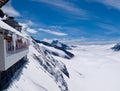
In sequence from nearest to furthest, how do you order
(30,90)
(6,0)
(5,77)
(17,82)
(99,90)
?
(6,0), (5,77), (17,82), (30,90), (99,90)

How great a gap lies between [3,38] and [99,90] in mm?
153761

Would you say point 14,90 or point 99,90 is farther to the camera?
point 99,90

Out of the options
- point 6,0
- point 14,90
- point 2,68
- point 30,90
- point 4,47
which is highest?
point 6,0

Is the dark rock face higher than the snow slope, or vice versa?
the snow slope

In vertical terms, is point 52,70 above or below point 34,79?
below

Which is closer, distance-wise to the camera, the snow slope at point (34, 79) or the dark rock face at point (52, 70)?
the snow slope at point (34, 79)

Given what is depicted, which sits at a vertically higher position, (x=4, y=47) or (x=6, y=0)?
(x=6, y=0)

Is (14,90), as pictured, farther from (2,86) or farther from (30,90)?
(30,90)

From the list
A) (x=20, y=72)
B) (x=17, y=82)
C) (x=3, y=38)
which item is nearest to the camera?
(x=3, y=38)

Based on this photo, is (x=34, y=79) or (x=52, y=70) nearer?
(x=34, y=79)

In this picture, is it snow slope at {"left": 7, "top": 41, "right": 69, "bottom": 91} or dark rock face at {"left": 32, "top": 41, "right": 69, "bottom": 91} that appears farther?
dark rock face at {"left": 32, "top": 41, "right": 69, "bottom": 91}

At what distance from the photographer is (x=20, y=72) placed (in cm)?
4306

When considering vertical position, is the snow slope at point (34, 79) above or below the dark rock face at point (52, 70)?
above

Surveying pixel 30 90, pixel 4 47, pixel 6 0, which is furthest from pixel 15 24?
pixel 6 0
